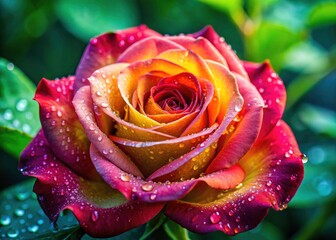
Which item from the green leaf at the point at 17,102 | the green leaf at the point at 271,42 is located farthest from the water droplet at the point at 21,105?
the green leaf at the point at 271,42

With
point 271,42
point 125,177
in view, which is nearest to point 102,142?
point 125,177

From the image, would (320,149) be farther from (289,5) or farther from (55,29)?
(55,29)

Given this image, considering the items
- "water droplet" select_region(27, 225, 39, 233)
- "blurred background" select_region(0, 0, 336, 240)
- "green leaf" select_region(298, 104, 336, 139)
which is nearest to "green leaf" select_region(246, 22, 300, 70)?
"blurred background" select_region(0, 0, 336, 240)

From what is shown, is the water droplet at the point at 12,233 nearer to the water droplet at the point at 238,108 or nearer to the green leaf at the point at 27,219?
the green leaf at the point at 27,219

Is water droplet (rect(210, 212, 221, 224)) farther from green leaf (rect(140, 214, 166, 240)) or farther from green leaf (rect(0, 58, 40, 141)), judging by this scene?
green leaf (rect(0, 58, 40, 141))

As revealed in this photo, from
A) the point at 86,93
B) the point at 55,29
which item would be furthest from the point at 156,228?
the point at 55,29
